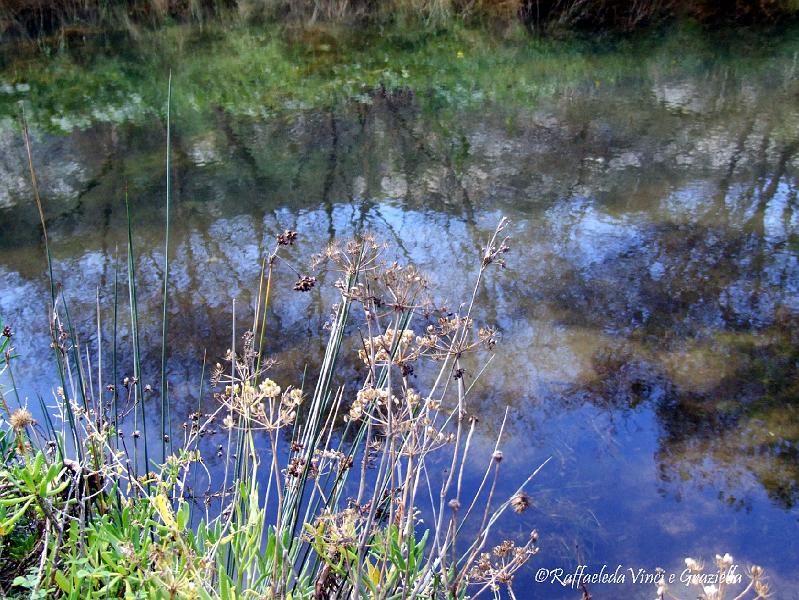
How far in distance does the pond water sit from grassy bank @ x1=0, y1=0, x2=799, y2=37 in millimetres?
1471

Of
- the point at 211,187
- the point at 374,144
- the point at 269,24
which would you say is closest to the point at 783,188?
the point at 374,144

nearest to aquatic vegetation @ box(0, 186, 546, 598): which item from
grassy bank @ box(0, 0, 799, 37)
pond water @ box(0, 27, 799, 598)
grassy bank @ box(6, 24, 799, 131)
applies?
pond water @ box(0, 27, 799, 598)

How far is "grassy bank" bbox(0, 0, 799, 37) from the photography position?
9891 mm

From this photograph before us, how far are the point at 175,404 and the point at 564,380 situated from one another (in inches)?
63.6

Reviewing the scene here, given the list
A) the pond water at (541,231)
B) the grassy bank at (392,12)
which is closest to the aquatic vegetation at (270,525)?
the pond water at (541,231)

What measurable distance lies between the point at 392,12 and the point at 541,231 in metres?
7.60

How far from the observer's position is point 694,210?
14.8 ft

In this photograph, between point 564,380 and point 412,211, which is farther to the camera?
point 412,211

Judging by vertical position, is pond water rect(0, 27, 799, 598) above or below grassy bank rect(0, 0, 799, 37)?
below

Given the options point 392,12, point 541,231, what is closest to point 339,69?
point 392,12

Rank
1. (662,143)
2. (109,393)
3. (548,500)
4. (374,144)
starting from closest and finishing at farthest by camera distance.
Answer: (548,500), (109,393), (662,143), (374,144)

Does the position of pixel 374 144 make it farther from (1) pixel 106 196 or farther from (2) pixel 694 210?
(2) pixel 694 210

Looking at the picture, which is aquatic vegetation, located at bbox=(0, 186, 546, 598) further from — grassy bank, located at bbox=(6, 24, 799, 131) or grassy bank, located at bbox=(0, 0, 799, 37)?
grassy bank, located at bbox=(0, 0, 799, 37)

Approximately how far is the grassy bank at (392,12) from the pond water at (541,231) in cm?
A: 147
